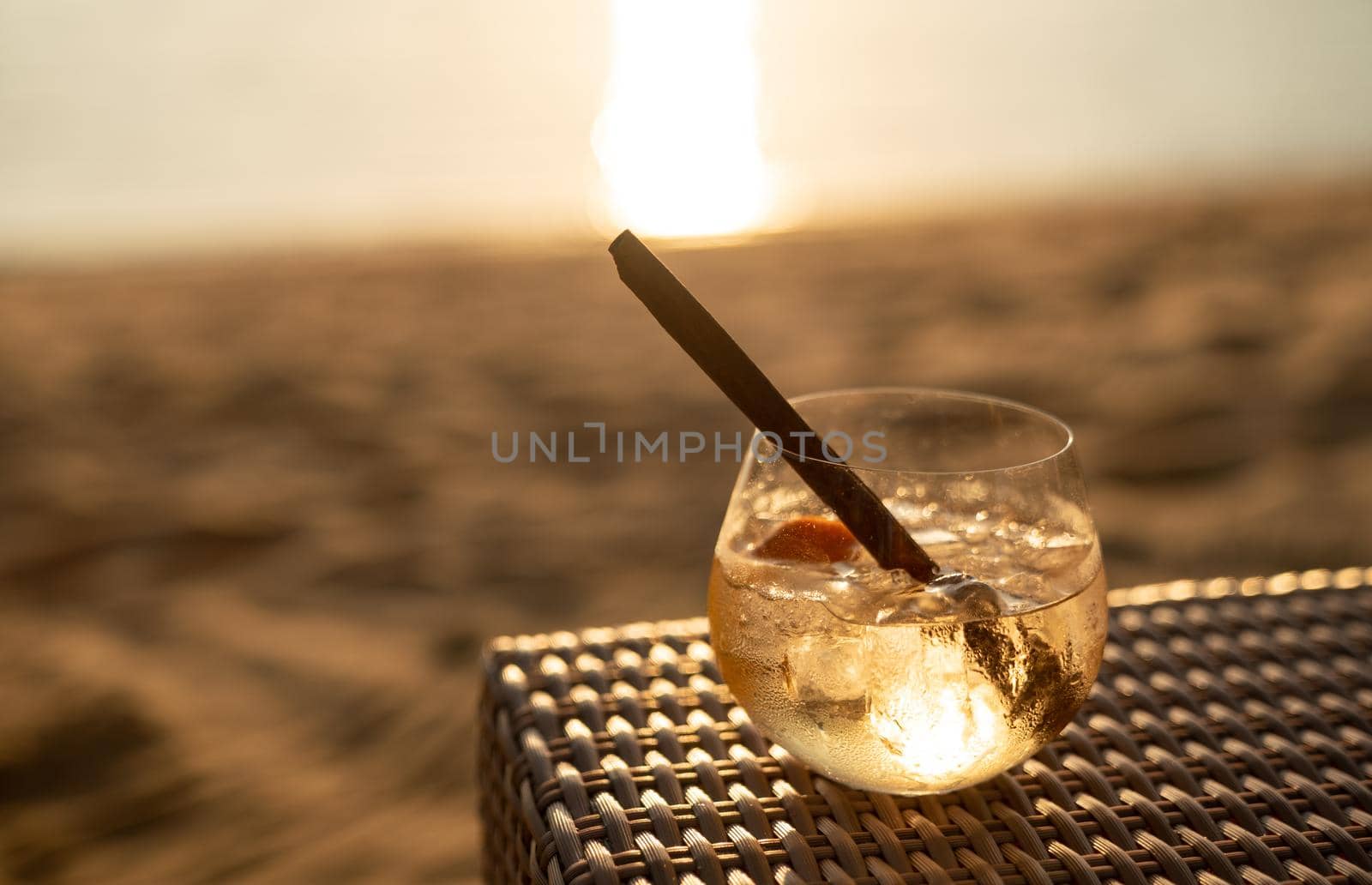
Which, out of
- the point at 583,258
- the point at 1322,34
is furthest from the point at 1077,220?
the point at 1322,34

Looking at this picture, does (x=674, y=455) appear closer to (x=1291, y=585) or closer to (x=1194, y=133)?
(x=1291, y=585)

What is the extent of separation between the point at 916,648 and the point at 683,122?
220 inches

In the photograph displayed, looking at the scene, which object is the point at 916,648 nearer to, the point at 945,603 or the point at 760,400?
the point at 945,603

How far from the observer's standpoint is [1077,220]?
448cm

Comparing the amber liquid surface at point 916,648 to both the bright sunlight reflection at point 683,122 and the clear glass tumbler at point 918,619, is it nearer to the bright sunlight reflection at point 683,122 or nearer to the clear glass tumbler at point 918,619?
the clear glass tumbler at point 918,619

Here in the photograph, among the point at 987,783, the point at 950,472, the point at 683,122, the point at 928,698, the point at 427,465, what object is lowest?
the point at 427,465

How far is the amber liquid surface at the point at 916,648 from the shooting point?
2.33 ft

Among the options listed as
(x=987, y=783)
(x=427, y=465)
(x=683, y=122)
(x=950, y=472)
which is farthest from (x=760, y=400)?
(x=683, y=122)

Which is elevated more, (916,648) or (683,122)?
(916,648)

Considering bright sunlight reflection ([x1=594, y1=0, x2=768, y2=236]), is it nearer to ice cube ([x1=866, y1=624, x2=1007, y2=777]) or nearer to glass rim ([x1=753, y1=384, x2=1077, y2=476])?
glass rim ([x1=753, y1=384, x2=1077, y2=476])

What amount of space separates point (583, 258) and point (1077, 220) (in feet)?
5.64

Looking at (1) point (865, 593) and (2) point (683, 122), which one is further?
(2) point (683, 122)

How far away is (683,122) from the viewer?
6.06 meters

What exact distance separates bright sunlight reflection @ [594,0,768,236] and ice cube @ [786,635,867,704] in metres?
3.71
